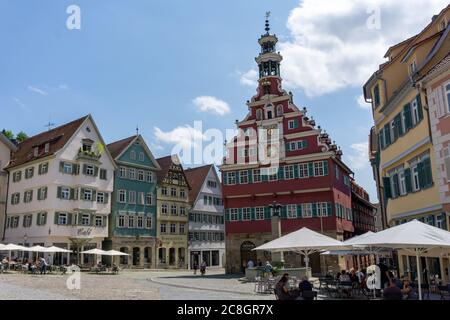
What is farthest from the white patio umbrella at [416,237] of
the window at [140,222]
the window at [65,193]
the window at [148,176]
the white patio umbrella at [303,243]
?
the window at [148,176]

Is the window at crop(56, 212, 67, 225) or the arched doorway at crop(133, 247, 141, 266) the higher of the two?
the window at crop(56, 212, 67, 225)

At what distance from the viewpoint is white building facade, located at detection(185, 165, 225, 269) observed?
57.8 meters

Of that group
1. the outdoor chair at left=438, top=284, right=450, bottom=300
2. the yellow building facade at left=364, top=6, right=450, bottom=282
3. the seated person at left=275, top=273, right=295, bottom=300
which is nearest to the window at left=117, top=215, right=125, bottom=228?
the yellow building facade at left=364, top=6, right=450, bottom=282

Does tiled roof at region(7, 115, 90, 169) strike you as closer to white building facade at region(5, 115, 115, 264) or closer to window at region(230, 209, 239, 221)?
white building facade at region(5, 115, 115, 264)

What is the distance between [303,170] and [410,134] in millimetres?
19141

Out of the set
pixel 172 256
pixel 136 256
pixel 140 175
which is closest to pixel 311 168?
pixel 140 175

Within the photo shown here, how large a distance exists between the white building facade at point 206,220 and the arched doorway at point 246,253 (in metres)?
15.5

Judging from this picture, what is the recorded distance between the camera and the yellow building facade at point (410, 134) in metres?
19.3

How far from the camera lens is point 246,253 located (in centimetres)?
4231

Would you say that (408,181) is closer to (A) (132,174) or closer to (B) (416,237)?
(B) (416,237)

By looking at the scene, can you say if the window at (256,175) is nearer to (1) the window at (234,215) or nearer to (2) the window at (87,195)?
(1) the window at (234,215)

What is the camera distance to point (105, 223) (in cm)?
4681

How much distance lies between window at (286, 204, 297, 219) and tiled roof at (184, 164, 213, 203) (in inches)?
801
